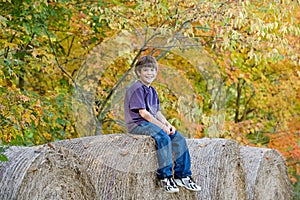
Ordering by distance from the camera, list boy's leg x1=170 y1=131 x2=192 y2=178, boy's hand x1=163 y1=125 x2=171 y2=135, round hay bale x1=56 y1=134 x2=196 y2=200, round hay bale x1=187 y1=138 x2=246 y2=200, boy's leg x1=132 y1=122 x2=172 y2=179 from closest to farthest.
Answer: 1. round hay bale x1=56 y1=134 x2=196 y2=200
2. boy's leg x1=132 y1=122 x2=172 y2=179
3. boy's hand x1=163 y1=125 x2=171 y2=135
4. boy's leg x1=170 y1=131 x2=192 y2=178
5. round hay bale x1=187 y1=138 x2=246 y2=200

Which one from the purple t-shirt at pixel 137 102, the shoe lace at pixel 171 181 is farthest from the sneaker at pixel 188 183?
the purple t-shirt at pixel 137 102

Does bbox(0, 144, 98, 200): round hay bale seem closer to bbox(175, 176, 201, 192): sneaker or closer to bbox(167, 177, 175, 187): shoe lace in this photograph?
bbox(167, 177, 175, 187): shoe lace

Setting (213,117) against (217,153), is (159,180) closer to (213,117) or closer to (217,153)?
(217,153)

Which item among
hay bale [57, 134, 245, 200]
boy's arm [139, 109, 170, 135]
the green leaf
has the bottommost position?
hay bale [57, 134, 245, 200]

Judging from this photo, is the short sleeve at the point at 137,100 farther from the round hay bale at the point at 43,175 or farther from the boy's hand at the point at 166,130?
the round hay bale at the point at 43,175

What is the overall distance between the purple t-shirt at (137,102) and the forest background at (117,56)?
4.72 feet

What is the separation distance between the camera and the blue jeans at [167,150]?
200 inches

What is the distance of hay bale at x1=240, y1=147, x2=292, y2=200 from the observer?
7.16m

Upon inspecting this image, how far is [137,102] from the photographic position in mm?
5156

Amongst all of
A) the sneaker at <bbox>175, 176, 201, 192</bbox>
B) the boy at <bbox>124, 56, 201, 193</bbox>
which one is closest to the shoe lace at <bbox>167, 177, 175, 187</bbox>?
the boy at <bbox>124, 56, 201, 193</bbox>

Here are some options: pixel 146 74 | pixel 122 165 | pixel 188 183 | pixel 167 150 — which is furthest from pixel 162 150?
pixel 146 74

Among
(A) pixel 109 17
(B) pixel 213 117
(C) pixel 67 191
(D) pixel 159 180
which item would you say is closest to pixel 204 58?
(B) pixel 213 117

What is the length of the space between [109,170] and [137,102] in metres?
0.78

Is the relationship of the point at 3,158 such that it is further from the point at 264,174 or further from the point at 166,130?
the point at 264,174
